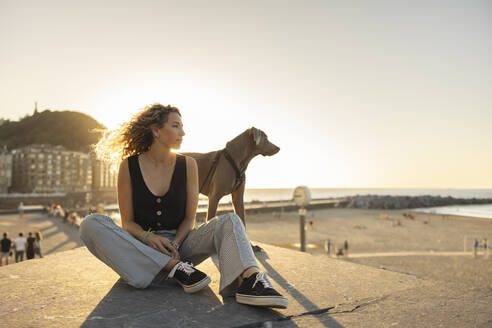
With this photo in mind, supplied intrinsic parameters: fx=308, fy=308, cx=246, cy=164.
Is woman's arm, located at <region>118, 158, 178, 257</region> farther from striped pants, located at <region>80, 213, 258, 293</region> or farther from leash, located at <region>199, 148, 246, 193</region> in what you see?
leash, located at <region>199, 148, 246, 193</region>

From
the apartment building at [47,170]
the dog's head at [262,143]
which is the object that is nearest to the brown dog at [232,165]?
the dog's head at [262,143]

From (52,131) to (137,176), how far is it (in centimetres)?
11111

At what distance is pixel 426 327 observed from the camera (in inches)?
63.1

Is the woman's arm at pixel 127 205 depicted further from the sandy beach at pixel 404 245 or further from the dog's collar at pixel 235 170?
the sandy beach at pixel 404 245

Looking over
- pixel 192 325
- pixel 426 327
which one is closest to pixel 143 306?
pixel 192 325

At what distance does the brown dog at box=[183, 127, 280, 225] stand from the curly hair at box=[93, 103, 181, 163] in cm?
117

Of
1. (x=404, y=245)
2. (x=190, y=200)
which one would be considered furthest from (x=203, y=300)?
(x=404, y=245)

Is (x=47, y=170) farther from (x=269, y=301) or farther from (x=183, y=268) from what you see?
(x=269, y=301)

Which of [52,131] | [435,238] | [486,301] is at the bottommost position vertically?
[435,238]

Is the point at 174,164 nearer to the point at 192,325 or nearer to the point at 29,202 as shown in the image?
the point at 192,325

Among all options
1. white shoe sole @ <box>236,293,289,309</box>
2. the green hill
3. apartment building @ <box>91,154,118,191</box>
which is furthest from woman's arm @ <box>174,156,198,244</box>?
the green hill

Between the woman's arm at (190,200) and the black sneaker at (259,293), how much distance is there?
736 millimetres

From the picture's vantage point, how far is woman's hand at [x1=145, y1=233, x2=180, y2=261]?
2154mm

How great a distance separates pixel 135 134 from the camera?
8.68 ft
